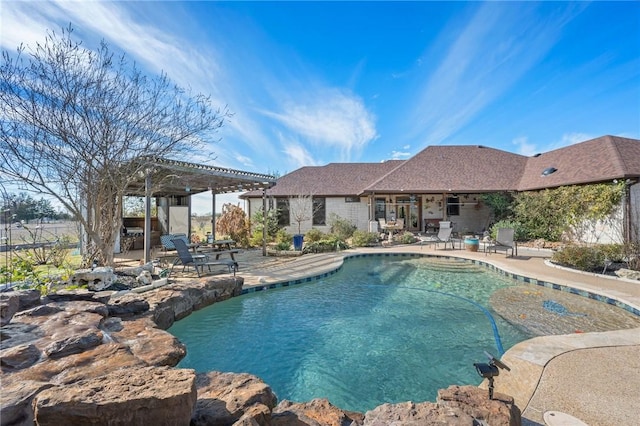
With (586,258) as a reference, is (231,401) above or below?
below

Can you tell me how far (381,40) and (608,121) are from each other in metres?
13.1

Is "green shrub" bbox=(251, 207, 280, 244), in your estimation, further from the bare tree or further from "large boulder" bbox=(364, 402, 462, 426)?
"large boulder" bbox=(364, 402, 462, 426)

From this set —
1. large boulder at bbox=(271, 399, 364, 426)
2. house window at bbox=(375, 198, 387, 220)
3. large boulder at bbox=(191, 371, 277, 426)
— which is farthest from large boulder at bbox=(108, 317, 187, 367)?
house window at bbox=(375, 198, 387, 220)

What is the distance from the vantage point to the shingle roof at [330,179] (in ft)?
65.5

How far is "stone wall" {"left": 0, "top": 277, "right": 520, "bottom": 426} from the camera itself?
171 cm

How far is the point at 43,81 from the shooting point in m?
6.56

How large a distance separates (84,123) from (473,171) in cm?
1907

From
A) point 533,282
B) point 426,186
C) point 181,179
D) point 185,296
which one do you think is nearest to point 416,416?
point 185,296

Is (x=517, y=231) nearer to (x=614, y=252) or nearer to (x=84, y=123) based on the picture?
(x=614, y=252)

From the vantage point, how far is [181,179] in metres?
10.8

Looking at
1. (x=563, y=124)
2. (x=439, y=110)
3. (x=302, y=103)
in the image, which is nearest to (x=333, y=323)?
(x=302, y=103)

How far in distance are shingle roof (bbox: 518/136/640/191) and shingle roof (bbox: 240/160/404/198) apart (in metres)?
9.46

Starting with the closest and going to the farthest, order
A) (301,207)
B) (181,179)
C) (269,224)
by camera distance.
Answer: (181,179)
(269,224)
(301,207)

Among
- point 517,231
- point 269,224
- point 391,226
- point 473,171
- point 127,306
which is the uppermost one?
point 473,171
